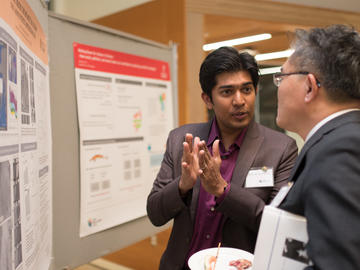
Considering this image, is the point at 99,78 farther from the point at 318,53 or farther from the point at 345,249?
the point at 345,249

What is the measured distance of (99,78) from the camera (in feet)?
7.32

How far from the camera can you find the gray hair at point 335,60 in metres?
0.93

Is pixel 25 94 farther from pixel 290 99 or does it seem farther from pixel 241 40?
pixel 241 40

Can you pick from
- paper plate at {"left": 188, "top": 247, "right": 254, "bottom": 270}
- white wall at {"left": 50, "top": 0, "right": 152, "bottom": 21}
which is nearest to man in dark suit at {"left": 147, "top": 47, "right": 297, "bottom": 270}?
paper plate at {"left": 188, "top": 247, "right": 254, "bottom": 270}

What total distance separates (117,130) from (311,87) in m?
1.63

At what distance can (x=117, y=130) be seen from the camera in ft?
7.72

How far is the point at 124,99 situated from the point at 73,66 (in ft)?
1.61

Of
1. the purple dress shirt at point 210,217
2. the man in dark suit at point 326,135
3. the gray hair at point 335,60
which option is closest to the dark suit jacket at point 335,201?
the man in dark suit at point 326,135

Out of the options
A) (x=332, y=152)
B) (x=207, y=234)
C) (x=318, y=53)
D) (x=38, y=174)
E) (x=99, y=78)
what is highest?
(x=99, y=78)

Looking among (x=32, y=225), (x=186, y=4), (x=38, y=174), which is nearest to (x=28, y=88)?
(x=38, y=174)

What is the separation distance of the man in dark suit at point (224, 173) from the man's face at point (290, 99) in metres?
0.39

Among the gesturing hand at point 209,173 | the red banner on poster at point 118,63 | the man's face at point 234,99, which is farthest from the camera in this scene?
the red banner on poster at point 118,63

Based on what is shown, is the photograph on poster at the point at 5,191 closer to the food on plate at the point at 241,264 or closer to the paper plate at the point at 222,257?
the paper plate at the point at 222,257

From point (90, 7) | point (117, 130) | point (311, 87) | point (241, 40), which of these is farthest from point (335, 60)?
point (241, 40)
